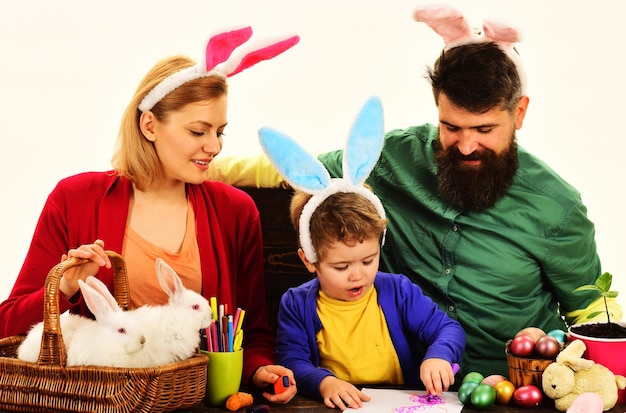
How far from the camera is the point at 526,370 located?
1.75m

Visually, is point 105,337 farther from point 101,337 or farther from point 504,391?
point 504,391

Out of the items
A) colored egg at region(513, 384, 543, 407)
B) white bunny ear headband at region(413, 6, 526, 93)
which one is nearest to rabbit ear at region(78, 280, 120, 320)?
colored egg at region(513, 384, 543, 407)

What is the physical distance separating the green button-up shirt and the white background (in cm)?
74

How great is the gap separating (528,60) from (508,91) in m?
0.87

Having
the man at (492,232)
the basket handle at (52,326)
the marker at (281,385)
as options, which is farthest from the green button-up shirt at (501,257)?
the basket handle at (52,326)

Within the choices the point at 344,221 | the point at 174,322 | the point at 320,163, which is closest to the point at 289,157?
the point at 320,163

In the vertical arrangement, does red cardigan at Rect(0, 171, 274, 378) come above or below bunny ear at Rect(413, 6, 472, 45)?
below

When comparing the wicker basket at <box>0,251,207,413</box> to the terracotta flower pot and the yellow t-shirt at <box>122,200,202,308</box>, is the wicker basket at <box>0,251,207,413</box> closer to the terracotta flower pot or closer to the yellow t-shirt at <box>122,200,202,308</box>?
the yellow t-shirt at <box>122,200,202,308</box>

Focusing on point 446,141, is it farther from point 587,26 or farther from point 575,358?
point 587,26

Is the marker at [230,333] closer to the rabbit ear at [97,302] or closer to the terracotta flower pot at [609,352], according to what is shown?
the rabbit ear at [97,302]

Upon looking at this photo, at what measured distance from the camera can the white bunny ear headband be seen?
2082 mm

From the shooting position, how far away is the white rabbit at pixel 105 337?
161 cm

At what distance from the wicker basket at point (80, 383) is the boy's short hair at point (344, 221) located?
36cm

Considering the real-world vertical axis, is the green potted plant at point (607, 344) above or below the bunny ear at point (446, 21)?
below
